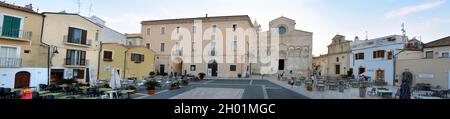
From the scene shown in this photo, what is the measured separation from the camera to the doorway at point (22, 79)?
13.7 m

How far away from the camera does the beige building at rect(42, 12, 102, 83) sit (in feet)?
52.1

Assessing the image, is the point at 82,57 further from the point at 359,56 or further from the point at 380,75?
the point at 359,56

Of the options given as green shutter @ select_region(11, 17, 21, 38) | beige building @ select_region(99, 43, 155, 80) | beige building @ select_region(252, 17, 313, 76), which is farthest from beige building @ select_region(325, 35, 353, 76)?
green shutter @ select_region(11, 17, 21, 38)

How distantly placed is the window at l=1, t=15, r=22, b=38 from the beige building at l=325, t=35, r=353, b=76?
41.0m

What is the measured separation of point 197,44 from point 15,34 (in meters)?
22.2

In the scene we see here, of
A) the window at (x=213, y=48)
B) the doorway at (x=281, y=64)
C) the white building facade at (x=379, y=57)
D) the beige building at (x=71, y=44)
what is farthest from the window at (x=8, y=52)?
the doorway at (x=281, y=64)

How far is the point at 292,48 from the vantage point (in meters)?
39.0

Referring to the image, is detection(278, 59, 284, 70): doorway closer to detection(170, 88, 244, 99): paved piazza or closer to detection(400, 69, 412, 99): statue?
detection(170, 88, 244, 99): paved piazza

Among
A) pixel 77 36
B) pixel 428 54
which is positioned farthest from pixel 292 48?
pixel 77 36

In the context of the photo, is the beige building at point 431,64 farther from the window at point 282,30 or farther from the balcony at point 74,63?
the balcony at point 74,63

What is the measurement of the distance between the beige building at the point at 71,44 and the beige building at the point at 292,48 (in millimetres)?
28399
